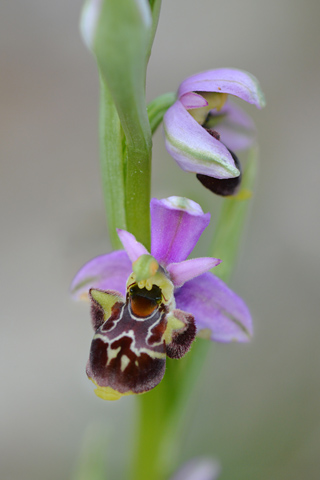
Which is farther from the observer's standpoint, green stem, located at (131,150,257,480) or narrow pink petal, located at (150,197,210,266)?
green stem, located at (131,150,257,480)

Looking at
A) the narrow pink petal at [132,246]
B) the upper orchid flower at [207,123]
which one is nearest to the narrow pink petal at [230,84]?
the upper orchid flower at [207,123]

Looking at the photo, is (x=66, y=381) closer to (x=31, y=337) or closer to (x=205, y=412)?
(x=31, y=337)

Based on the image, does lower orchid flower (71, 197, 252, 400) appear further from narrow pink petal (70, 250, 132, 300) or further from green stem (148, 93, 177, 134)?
green stem (148, 93, 177, 134)

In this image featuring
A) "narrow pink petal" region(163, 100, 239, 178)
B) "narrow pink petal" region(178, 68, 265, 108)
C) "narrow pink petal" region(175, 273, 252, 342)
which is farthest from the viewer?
"narrow pink petal" region(175, 273, 252, 342)

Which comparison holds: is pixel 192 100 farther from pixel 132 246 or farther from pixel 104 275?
pixel 104 275

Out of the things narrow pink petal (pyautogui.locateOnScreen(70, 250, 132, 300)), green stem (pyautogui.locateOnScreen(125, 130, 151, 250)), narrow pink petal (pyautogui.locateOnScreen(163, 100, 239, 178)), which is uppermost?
narrow pink petal (pyautogui.locateOnScreen(163, 100, 239, 178))

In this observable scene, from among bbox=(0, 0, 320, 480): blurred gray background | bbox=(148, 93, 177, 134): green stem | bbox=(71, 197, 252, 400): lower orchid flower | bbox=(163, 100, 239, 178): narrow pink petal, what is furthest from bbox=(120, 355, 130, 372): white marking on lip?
bbox=(0, 0, 320, 480): blurred gray background

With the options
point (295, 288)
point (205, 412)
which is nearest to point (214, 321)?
point (205, 412)

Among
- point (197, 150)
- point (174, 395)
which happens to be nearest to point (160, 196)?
point (174, 395)
